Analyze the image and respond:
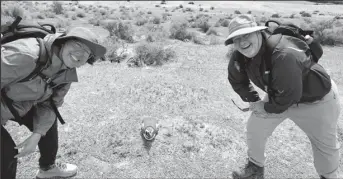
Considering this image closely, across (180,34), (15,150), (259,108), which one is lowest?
(180,34)

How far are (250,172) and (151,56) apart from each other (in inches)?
184

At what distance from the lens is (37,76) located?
2.32 metres

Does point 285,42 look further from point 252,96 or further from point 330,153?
point 330,153

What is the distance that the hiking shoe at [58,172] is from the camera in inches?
133

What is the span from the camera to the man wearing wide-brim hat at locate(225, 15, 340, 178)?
2.43 meters

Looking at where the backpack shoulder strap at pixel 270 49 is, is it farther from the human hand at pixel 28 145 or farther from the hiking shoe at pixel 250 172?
the human hand at pixel 28 145

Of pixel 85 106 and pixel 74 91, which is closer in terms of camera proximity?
pixel 85 106

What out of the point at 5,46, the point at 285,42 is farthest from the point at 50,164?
the point at 285,42

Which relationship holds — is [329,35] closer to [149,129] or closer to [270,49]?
[149,129]

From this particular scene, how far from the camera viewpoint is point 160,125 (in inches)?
181

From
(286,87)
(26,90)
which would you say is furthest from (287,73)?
(26,90)

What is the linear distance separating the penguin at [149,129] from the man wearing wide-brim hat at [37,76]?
1699 mm

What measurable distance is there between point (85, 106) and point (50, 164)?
78.4 inches

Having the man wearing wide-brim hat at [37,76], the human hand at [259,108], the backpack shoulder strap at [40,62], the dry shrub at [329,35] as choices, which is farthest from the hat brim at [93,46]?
the dry shrub at [329,35]
